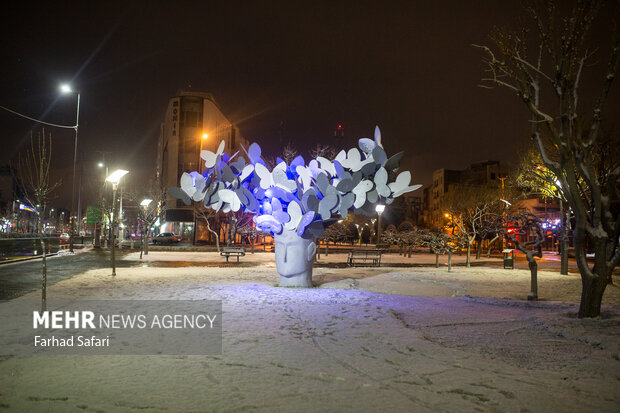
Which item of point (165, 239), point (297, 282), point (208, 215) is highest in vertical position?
point (208, 215)

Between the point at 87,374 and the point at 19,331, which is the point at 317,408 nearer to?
the point at 87,374

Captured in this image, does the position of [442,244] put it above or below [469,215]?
below

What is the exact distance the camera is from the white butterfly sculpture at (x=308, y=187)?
37.9 ft

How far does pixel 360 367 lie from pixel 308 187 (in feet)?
23.9

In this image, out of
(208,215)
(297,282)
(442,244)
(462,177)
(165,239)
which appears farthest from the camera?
(462,177)

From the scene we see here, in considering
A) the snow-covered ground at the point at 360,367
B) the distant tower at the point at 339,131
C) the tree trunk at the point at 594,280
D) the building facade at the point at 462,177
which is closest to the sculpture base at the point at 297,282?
the snow-covered ground at the point at 360,367

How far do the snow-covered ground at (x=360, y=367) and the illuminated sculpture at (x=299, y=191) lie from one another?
2.64 m

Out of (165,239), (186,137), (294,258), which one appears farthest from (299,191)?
(186,137)

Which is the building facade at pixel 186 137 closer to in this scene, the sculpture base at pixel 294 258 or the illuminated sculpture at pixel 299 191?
the illuminated sculpture at pixel 299 191

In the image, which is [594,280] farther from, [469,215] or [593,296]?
[469,215]

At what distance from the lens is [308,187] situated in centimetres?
1223

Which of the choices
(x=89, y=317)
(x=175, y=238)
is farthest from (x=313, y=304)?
(x=175, y=238)

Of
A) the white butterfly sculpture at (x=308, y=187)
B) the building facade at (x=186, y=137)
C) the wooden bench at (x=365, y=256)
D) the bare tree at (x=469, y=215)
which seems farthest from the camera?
the building facade at (x=186, y=137)

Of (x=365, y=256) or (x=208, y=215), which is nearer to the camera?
→ (x=365, y=256)
